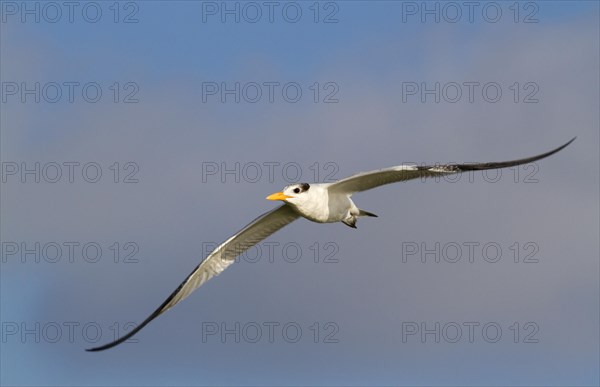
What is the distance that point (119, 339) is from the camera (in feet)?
78.9

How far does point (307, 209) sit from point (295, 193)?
552mm

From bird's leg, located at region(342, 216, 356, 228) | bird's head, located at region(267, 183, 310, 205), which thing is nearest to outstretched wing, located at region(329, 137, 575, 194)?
bird's head, located at region(267, 183, 310, 205)

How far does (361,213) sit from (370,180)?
2.11 meters

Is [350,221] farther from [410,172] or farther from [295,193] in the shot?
[410,172]

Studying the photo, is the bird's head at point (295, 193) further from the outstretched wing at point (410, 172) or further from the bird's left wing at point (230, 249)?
the bird's left wing at point (230, 249)

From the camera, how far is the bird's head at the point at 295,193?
2373cm

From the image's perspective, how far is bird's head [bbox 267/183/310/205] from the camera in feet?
77.9

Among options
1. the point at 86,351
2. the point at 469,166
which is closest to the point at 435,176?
the point at 469,166

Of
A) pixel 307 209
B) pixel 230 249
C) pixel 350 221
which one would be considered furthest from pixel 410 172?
pixel 230 249

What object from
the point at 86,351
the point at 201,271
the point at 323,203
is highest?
the point at 323,203

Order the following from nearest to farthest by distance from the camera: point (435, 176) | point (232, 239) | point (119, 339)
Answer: point (435, 176)
point (119, 339)
point (232, 239)

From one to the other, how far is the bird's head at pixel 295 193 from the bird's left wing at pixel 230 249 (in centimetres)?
153

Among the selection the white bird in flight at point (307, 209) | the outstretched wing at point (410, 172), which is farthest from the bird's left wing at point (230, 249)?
the outstretched wing at point (410, 172)

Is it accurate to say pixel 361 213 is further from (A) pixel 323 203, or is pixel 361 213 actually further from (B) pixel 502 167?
(B) pixel 502 167
